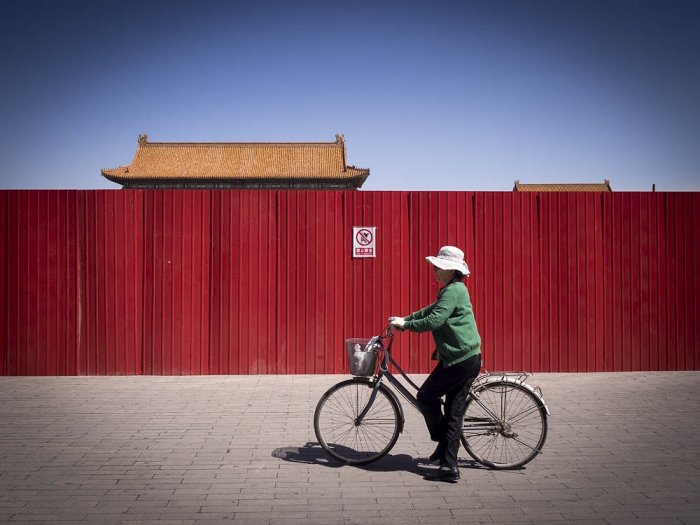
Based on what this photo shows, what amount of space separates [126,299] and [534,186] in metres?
54.3

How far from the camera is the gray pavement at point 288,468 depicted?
4.09 m

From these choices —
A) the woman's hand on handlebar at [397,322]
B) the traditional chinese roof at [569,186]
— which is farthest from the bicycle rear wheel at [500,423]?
the traditional chinese roof at [569,186]

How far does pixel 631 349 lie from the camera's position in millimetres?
9164

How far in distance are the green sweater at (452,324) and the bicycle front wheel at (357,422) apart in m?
Answer: 0.62

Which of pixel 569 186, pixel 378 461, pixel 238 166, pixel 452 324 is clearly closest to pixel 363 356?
pixel 452 324

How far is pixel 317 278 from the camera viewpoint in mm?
8984

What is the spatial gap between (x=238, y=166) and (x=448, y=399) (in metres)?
46.6

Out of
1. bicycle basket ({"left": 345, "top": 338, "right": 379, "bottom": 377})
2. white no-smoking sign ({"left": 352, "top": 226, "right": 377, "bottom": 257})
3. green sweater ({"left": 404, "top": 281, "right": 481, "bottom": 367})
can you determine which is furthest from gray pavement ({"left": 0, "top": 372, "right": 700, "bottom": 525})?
white no-smoking sign ({"left": 352, "top": 226, "right": 377, "bottom": 257})

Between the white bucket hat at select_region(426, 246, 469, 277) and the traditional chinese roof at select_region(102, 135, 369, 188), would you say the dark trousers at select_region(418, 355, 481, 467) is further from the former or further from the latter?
the traditional chinese roof at select_region(102, 135, 369, 188)

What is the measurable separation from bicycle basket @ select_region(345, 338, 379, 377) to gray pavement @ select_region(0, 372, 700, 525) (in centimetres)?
83

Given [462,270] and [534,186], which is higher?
[534,186]

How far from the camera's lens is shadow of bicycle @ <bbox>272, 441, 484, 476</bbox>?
16.5 feet

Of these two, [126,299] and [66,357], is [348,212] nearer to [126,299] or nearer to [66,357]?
[126,299]

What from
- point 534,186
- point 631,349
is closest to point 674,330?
point 631,349
